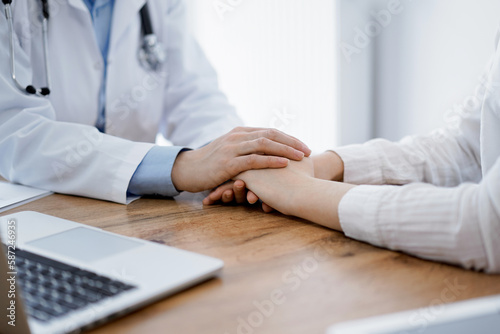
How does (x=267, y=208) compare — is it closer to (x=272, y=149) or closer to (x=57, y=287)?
(x=272, y=149)

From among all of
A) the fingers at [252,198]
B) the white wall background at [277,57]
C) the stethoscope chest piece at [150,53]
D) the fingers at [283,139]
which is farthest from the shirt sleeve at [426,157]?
the white wall background at [277,57]

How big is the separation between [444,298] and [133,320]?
0.31 m

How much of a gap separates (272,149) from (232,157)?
0.08m

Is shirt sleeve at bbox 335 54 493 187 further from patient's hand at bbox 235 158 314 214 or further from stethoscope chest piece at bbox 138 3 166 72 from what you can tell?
stethoscope chest piece at bbox 138 3 166 72

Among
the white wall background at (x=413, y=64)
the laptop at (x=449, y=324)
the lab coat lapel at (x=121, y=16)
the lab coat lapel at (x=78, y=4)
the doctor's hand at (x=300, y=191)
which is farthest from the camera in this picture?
the white wall background at (x=413, y=64)

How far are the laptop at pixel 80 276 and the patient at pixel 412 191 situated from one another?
0.24 meters

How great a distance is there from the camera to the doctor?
883 mm

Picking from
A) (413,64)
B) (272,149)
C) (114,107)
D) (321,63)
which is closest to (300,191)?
(272,149)

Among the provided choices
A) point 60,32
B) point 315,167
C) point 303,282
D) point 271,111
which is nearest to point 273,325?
point 303,282

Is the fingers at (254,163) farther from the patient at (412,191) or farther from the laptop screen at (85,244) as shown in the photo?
the laptop screen at (85,244)

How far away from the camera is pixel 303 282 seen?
19.0 inches

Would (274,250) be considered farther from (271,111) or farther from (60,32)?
(271,111)

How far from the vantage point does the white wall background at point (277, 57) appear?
8.76 feet

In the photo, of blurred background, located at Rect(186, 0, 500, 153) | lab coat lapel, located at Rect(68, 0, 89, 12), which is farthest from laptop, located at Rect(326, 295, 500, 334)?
blurred background, located at Rect(186, 0, 500, 153)
